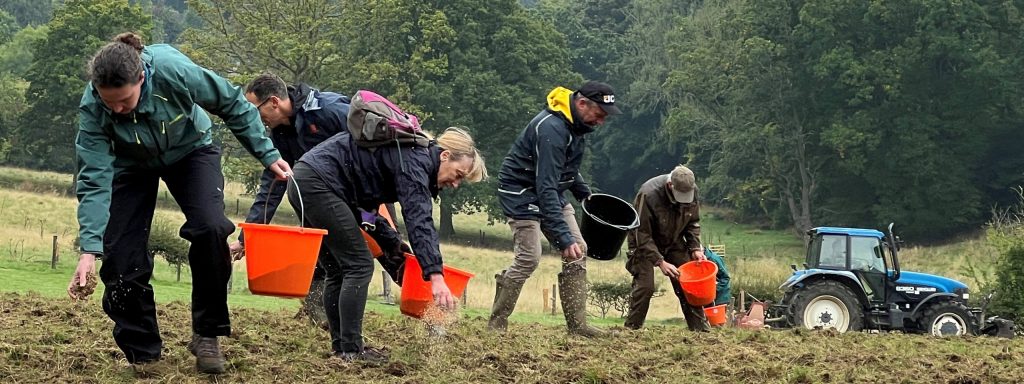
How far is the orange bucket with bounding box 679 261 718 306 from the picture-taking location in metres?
9.99

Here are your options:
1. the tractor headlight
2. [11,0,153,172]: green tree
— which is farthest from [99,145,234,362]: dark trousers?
[11,0,153,172]: green tree

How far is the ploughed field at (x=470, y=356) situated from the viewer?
254 inches

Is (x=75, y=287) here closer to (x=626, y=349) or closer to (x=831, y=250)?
(x=626, y=349)

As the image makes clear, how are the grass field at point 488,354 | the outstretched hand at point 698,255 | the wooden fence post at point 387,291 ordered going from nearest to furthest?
the grass field at point 488,354, the outstretched hand at point 698,255, the wooden fence post at point 387,291

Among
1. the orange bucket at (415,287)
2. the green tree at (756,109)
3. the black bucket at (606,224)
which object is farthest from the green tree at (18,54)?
the orange bucket at (415,287)

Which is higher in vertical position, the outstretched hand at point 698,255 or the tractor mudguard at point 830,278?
the outstretched hand at point 698,255

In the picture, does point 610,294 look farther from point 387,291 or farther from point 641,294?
point 641,294

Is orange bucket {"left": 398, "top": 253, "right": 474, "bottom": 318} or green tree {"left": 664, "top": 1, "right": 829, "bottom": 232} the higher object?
green tree {"left": 664, "top": 1, "right": 829, "bottom": 232}

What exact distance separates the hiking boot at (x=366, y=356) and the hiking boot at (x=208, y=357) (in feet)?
2.30

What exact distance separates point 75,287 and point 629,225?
510cm

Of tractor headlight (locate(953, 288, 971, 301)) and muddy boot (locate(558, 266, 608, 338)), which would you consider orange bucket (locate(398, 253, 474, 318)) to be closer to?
muddy boot (locate(558, 266, 608, 338))

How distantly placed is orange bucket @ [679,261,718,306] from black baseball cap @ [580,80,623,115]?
1975 mm

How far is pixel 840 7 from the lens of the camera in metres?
49.8

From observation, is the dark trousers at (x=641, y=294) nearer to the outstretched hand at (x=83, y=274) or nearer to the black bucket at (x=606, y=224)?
the black bucket at (x=606, y=224)
